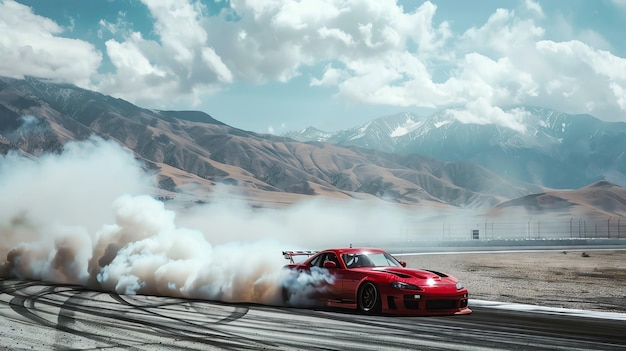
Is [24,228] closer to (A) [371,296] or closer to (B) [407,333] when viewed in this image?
(A) [371,296]

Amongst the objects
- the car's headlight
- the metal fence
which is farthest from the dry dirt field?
the metal fence

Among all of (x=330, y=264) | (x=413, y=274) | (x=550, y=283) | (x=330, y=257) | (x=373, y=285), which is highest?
(x=330, y=257)

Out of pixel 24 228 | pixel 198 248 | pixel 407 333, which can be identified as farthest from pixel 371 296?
pixel 24 228

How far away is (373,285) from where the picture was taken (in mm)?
13086

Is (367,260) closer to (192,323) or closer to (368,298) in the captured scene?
(368,298)

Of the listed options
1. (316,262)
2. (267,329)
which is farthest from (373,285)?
(267,329)

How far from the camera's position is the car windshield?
14070 millimetres

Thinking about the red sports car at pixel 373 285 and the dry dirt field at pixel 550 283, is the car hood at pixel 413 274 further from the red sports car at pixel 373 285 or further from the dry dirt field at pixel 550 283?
A: the dry dirt field at pixel 550 283

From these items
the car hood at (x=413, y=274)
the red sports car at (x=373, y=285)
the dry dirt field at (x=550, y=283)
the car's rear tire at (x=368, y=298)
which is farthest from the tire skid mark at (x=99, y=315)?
the dry dirt field at (x=550, y=283)

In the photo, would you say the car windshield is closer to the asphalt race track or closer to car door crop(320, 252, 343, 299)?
car door crop(320, 252, 343, 299)

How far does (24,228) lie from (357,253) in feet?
57.9

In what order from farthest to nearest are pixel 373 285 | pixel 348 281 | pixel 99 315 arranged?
1. pixel 348 281
2. pixel 373 285
3. pixel 99 315

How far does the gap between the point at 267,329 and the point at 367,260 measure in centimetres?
399

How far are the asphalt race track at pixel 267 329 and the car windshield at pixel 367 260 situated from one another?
1152 mm
